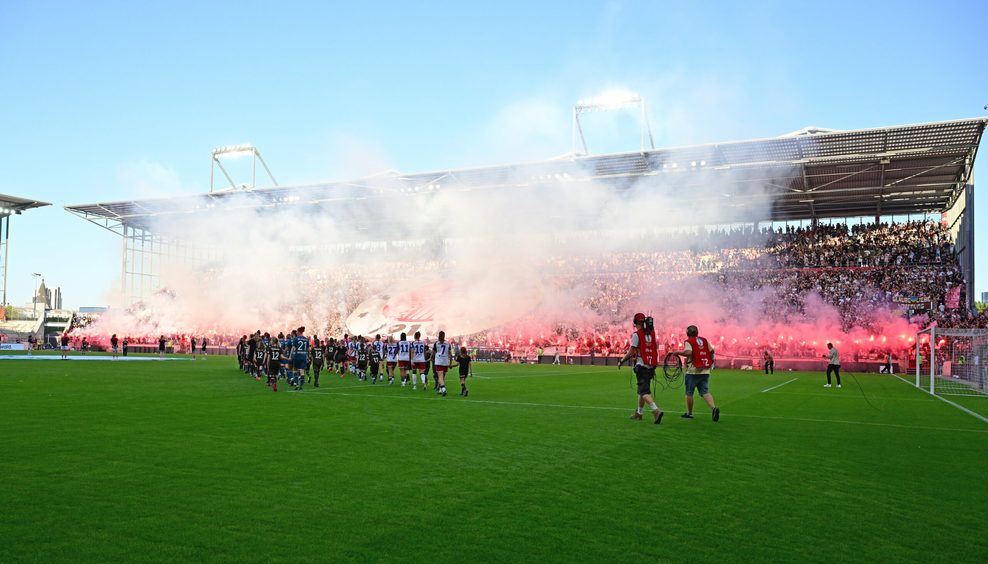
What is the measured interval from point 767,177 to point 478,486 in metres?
42.2

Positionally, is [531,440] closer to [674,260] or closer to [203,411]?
[203,411]

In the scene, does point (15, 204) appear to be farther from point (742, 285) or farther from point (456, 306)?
point (742, 285)

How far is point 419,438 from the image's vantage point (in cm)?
970

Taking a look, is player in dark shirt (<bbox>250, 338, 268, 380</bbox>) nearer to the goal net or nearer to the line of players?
the line of players

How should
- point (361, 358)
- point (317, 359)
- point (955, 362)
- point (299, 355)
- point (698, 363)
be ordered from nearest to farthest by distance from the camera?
point (698, 363) < point (299, 355) < point (317, 359) < point (361, 358) < point (955, 362)

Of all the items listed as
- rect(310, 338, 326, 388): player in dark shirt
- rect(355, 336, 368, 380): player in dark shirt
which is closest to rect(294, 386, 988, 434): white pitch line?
rect(310, 338, 326, 388): player in dark shirt

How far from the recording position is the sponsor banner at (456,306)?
48.4 meters

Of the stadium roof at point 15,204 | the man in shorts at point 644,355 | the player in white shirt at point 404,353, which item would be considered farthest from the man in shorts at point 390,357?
the stadium roof at point 15,204

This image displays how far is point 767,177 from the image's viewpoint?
145 ft

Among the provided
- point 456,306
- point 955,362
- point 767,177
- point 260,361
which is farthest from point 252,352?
point 767,177

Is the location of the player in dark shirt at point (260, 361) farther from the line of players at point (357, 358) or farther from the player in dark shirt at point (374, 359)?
the player in dark shirt at point (374, 359)

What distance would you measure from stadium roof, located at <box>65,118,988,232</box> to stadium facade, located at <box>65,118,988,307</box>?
7 cm

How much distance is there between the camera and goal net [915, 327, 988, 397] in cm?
2245

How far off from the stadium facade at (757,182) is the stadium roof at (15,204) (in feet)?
40.5
